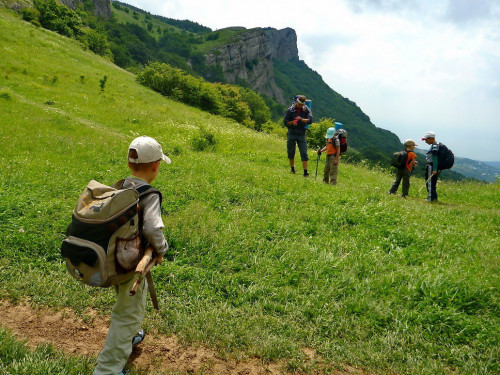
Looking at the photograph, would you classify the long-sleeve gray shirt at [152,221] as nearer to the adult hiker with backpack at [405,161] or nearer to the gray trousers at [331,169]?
the gray trousers at [331,169]

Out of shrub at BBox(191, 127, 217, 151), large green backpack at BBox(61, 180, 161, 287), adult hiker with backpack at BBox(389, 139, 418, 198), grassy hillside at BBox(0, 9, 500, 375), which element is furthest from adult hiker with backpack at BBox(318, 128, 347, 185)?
large green backpack at BBox(61, 180, 161, 287)

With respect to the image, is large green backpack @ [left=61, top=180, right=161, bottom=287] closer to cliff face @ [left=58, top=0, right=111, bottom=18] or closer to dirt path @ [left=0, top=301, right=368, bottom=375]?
dirt path @ [left=0, top=301, right=368, bottom=375]

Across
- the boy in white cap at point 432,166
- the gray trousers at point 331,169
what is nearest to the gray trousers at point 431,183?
the boy in white cap at point 432,166

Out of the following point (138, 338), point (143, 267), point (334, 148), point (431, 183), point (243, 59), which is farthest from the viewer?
point (243, 59)

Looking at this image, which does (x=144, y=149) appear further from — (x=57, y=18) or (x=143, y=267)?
(x=57, y=18)

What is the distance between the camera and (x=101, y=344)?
405 centimetres

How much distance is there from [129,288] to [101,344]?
142 cm

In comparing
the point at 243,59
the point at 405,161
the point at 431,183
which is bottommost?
the point at 431,183

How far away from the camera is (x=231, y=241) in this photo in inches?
248

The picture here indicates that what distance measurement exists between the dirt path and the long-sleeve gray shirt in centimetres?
158

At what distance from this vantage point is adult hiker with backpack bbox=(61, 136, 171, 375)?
2.87 metres

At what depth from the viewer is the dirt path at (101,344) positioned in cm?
380

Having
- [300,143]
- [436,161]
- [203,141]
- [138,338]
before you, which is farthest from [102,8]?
[138,338]

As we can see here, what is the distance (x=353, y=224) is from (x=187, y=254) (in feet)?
13.3
